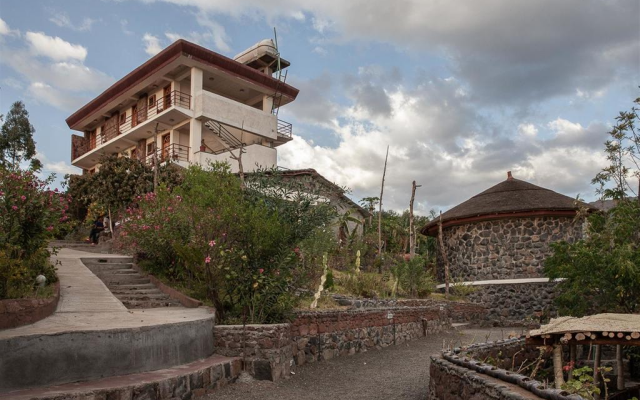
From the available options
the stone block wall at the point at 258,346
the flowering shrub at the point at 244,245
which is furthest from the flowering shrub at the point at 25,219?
the stone block wall at the point at 258,346

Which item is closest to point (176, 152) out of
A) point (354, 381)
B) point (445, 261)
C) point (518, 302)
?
point (445, 261)

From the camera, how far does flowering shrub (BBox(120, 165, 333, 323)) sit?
10.3 meters

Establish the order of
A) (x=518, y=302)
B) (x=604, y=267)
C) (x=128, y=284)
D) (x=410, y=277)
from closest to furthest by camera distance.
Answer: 1. (x=604, y=267)
2. (x=128, y=284)
3. (x=410, y=277)
4. (x=518, y=302)

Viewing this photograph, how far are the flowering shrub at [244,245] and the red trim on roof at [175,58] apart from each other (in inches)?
665

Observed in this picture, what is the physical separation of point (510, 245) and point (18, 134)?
29.2 meters

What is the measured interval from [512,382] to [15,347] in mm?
5558

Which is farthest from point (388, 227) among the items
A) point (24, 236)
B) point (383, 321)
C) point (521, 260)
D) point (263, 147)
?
point (24, 236)

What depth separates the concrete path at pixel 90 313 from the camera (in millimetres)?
7577

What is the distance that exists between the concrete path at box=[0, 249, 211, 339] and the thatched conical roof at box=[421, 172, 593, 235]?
13.4 meters

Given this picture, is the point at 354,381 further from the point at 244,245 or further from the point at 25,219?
the point at 25,219

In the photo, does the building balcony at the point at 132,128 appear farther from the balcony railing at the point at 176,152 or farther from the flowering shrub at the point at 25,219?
the flowering shrub at the point at 25,219

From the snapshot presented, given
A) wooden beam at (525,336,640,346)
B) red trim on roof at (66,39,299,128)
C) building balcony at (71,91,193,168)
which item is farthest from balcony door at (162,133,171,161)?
wooden beam at (525,336,640,346)

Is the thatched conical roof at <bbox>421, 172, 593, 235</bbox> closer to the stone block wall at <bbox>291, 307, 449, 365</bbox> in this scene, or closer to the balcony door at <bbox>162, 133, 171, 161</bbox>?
the stone block wall at <bbox>291, 307, 449, 365</bbox>

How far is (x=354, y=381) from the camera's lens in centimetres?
1017
